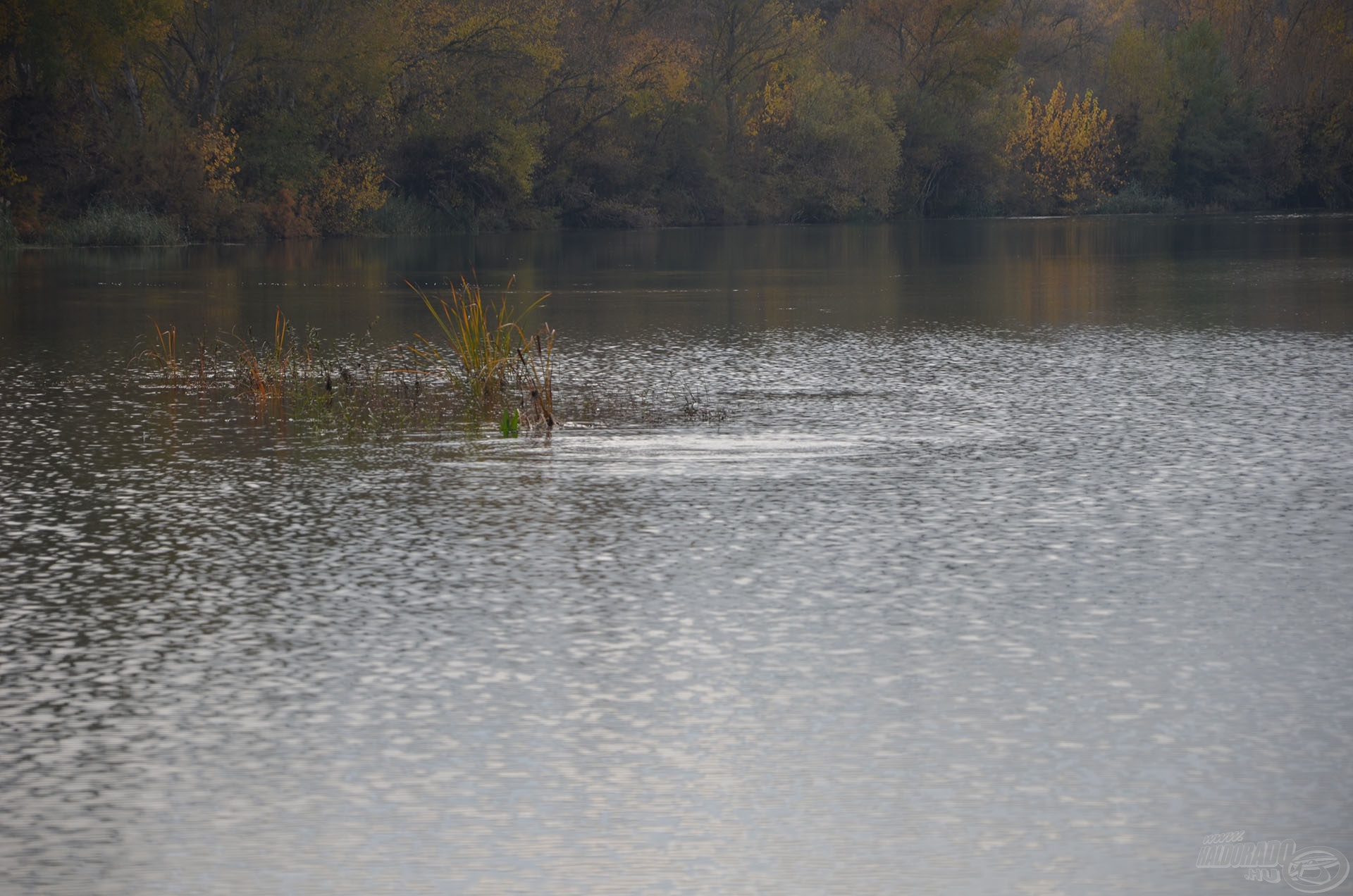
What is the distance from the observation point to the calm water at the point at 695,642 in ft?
17.3

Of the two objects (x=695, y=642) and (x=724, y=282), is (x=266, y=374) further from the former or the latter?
(x=724, y=282)

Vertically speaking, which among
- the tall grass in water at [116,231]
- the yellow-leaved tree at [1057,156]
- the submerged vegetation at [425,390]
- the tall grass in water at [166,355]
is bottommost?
the submerged vegetation at [425,390]

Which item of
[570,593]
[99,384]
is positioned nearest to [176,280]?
[99,384]

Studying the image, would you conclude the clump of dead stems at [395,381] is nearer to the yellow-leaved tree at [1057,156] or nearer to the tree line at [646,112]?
the tree line at [646,112]

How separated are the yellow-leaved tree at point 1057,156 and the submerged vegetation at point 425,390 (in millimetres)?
76618

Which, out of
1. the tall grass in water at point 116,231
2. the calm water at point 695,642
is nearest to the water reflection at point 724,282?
the tall grass in water at point 116,231

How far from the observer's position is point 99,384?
56.2ft

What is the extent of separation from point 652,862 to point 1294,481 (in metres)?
7.25

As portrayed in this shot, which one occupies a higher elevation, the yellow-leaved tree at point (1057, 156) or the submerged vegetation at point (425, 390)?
the yellow-leaved tree at point (1057, 156)

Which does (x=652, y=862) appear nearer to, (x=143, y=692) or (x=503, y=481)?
(x=143, y=692)

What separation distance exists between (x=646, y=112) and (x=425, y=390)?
61.9m

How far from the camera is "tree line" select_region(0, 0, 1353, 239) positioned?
A: 55656 millimetres

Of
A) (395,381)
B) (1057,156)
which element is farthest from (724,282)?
(1057,156)

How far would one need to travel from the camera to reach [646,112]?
7712 cm
